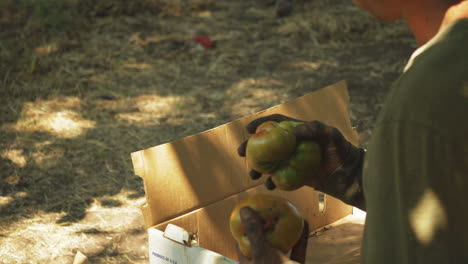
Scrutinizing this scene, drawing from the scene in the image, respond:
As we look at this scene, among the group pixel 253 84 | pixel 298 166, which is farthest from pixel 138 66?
pixel 298 166

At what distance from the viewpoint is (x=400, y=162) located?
4.47ft

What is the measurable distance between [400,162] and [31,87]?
183 inches

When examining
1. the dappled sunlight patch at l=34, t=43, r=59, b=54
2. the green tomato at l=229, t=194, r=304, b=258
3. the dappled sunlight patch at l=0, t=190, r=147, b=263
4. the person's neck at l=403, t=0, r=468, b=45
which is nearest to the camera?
the person's neck at l=403, t=0, r=468, b=45

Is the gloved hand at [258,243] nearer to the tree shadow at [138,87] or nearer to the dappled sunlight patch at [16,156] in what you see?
the tree shadow at [138,87]

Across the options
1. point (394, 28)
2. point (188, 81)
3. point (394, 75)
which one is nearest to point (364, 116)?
point (394, 75)

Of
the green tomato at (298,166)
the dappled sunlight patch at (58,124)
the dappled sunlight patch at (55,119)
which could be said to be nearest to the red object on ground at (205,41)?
the dappled sunlight patch at (55,119)

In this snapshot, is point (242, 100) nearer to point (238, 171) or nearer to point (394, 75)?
point (394, 75)

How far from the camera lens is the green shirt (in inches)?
52.0

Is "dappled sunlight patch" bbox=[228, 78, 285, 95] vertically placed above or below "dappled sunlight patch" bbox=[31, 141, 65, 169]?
above

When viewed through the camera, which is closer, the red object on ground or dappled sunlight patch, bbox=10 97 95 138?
dappled sunlight patch, bbox=10 97 95 138

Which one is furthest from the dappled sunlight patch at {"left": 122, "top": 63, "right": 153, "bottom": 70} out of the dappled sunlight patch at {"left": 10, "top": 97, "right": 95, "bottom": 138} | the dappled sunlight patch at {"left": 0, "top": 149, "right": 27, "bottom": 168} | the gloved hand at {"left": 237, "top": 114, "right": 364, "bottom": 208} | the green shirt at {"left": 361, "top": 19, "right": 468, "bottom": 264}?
the green shirt at {"left": 361, "top": 19, "right": 468, "bottom": 264}

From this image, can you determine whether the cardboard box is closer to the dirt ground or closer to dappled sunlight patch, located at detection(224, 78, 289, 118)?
the dirt ground

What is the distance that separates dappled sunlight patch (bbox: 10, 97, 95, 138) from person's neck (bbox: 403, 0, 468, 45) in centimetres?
362

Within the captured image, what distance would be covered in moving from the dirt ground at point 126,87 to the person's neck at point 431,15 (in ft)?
7.54
